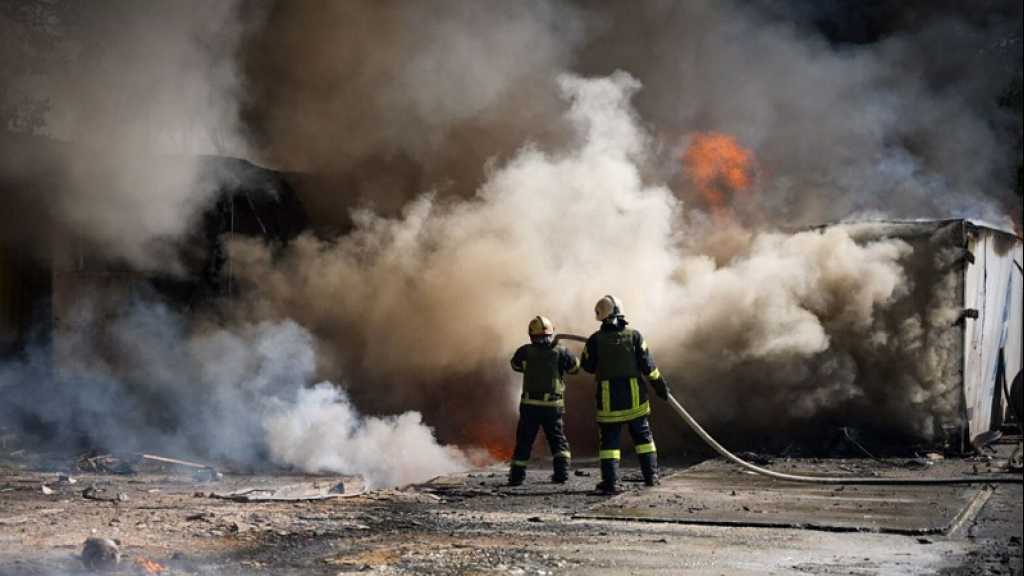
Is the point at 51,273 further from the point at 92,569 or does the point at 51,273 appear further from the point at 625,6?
the point at 625,6

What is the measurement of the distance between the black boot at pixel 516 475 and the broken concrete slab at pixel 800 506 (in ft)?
3.80

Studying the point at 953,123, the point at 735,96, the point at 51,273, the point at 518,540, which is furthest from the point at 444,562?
the point at 953,123

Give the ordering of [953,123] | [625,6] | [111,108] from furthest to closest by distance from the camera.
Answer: [953,123] → [625,6] → [111,108]

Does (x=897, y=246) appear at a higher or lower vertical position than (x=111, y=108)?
lower

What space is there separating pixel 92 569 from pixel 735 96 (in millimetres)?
13077

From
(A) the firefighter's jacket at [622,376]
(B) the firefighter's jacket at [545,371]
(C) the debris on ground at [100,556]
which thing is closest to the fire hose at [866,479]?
(A) the firefighter's jacket at [622,376]

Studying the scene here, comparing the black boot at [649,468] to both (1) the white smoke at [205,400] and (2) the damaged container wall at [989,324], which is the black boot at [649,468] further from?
(2) the damaged container wall at [989,324]

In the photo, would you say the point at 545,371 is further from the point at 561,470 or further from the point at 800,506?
the point at 800,506

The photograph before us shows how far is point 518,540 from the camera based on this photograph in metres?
6.83

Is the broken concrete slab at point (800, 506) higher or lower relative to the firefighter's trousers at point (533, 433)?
lower

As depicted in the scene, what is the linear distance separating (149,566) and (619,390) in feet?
14.1

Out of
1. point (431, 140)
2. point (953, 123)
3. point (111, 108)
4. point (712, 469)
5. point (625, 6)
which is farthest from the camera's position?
point (953, 123)

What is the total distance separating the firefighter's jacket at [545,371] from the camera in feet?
31.0

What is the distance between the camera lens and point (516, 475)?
31.3ft
